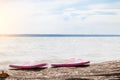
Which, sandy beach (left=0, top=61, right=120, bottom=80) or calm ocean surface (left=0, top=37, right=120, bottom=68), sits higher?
calm ocean surface (left=0, top=37, right=120, bottom=68)

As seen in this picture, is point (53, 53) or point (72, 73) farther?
point (53, 53)

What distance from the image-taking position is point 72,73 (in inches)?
418

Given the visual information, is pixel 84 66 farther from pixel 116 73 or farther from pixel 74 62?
pixel 116 73

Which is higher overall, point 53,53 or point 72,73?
point 53,53

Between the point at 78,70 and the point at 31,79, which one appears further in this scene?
the point at 78,70

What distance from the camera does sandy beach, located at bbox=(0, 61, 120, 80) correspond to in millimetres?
10039

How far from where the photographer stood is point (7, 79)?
32.7 feet

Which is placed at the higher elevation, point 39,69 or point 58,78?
point 39,69

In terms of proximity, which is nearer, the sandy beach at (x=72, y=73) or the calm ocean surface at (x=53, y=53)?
the sandy beach at (x=72, y=73)

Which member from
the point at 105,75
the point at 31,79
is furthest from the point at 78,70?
the point at 31,79

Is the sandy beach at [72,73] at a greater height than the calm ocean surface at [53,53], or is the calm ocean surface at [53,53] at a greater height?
the calm ocean surface at [53,53]

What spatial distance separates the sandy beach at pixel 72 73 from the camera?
32.9 feet

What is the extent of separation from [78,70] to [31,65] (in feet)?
6.18

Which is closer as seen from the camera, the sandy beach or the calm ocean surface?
the sandy beach
